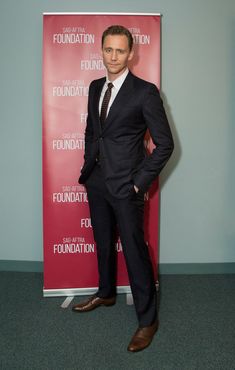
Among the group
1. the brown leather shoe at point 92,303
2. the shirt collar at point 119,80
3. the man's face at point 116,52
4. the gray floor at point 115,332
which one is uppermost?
the man's face at point 116,52

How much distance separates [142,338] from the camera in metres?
2.12

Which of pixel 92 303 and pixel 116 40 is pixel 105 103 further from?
pixel 92 303

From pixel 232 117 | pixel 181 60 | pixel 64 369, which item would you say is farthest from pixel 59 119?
pixel 64 369

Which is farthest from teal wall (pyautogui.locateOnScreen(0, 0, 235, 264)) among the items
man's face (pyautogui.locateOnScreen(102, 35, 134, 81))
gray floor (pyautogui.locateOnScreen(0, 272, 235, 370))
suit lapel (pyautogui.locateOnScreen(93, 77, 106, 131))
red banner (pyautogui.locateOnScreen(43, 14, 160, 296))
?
man's face (pyautogui.locateOnScreen(102, 35, 134, 81))

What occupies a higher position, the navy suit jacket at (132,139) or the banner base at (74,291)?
the navy suit jacket at (132,139)

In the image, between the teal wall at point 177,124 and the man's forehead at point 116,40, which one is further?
the teal wall at point 177,124

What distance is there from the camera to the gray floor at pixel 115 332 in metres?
1.96

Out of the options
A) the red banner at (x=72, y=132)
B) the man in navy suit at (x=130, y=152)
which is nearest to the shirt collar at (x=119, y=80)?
the man in navy suit at (x=130, y=152)

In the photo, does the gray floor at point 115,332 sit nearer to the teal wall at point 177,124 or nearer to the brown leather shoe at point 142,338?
the brown leather shoe at point 142,338

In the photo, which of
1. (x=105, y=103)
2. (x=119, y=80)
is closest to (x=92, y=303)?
(x=105, y=103)

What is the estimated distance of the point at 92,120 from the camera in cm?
239

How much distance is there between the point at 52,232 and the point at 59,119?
881 millimetres

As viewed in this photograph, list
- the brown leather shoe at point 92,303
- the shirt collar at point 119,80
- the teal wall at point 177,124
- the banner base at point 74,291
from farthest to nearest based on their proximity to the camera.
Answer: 1. the teal wall at point 177,124
2. the banner base at point 74,291
3. the brown leather shoe at point 92,303
4. the shirt collar at point 119,80

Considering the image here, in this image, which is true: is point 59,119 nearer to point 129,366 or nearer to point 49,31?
point 49,31
